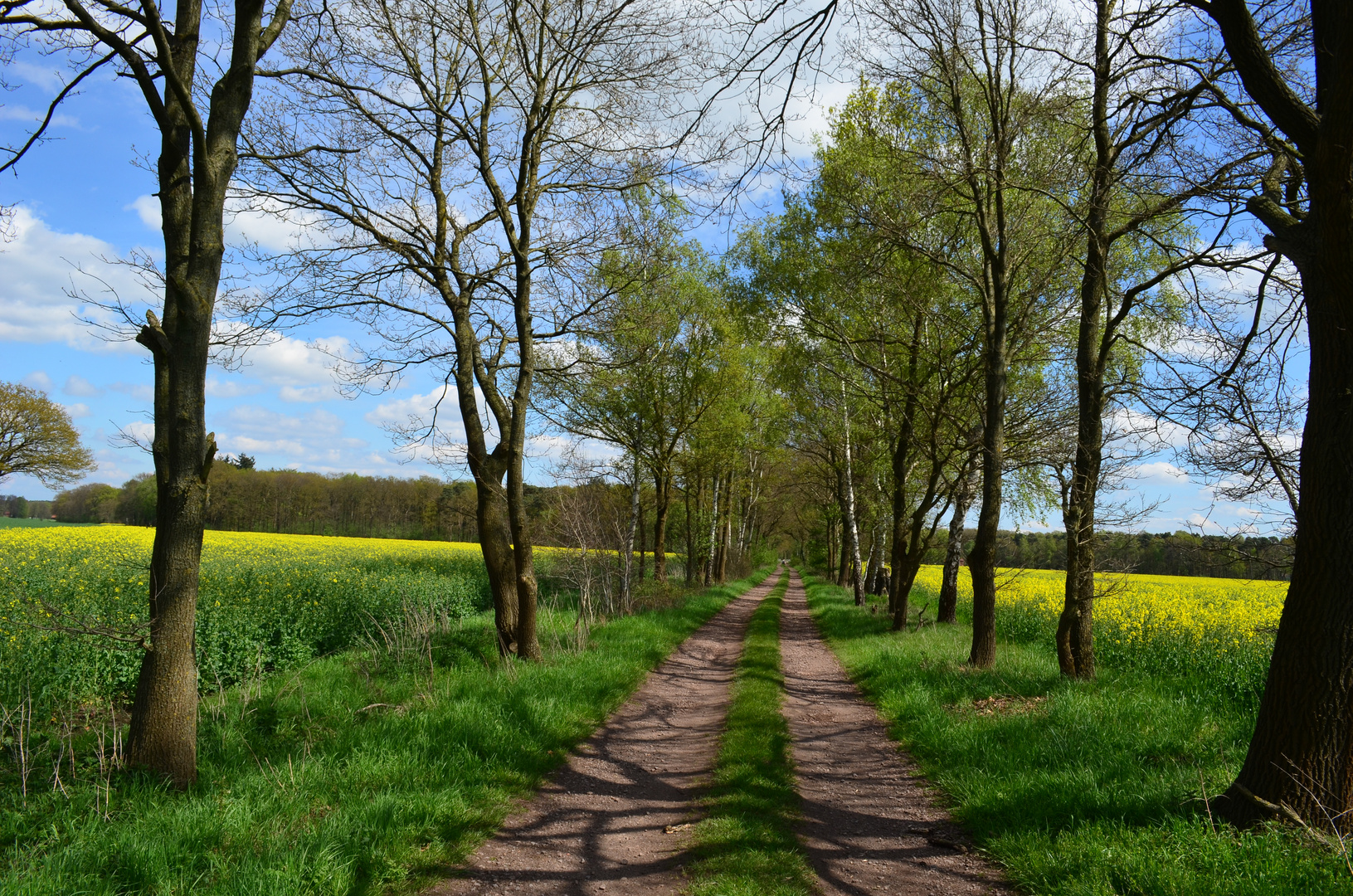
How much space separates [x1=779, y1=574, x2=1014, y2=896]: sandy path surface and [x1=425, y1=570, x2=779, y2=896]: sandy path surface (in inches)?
37.8

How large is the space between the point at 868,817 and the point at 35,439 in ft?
151

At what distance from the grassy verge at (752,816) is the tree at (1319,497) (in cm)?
284

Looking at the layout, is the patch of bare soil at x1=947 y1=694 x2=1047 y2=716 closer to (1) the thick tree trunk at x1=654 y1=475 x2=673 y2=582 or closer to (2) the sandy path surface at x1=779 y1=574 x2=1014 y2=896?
(2) the sandy path surface at x1=779 y1=574 x2=1014 y2=896

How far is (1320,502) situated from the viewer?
13.3 ft

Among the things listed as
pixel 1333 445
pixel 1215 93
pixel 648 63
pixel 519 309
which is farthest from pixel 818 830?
pixel 648 63

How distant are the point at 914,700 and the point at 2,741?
852 centimetres

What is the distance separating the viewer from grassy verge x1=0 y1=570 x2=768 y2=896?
3.76 metres

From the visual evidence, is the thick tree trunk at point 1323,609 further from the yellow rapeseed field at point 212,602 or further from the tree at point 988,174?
the yellow rapeseed field at point 212,602

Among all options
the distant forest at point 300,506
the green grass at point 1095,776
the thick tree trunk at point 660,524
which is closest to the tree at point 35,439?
the distant forest at point 300,506

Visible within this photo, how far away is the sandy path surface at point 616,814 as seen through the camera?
419cm

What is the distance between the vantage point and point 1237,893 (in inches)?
133

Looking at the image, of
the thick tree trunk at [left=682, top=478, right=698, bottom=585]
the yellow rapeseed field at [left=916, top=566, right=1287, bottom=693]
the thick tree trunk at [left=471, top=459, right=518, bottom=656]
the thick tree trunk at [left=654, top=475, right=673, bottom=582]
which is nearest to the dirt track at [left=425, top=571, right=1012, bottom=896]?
the thick tree trunk at [left=471, top=459, right=518, bottom=656]

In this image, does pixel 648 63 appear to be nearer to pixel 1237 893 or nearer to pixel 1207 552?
pixel 1207 552

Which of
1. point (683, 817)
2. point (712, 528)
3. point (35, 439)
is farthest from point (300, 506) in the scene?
point (683, 817)
